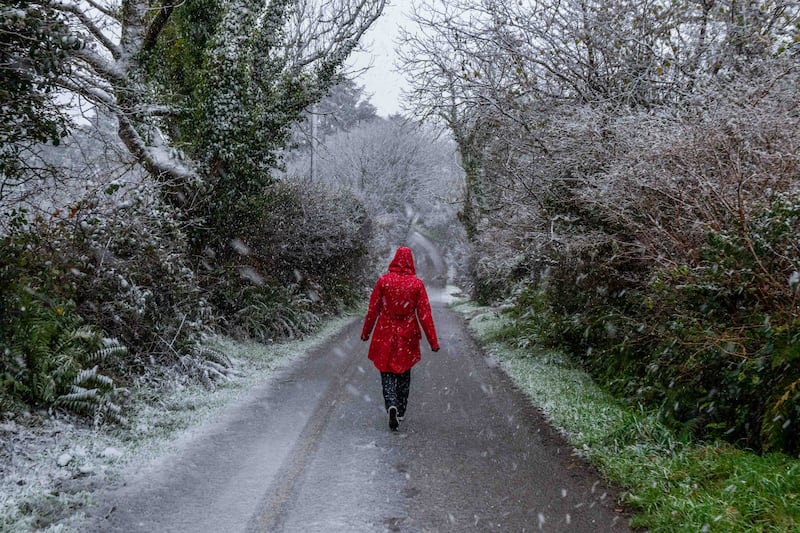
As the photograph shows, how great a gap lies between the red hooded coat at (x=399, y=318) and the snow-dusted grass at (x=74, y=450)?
2480mm

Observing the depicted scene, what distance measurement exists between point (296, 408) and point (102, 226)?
12.6ft

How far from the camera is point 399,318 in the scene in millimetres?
7949

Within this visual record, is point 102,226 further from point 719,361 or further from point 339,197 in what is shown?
point 339,197

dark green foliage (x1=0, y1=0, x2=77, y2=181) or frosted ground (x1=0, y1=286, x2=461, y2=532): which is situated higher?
dark green foliage (x1=0, y1=0, x2=77, y2=181)

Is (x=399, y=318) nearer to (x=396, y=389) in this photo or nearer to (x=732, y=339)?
(x=396, y=389)

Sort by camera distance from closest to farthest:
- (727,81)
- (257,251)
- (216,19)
Result: (727,81) → (216,19) → (257,251)

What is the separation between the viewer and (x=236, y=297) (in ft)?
51.2

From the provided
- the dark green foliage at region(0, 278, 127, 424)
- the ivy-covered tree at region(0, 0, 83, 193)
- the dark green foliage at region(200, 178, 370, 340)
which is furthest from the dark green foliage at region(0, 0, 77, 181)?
the dark green foliage at region(200, 178, 370, 340)

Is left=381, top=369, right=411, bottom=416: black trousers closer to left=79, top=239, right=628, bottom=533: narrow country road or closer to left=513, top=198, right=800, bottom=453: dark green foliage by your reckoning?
left=79, top=239, right=628, bottom=533: narrow country road

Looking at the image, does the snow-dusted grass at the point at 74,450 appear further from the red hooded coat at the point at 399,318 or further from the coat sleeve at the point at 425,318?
the coat sleeve at the point at 425,318

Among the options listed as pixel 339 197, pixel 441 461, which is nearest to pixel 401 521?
pixel 441 461

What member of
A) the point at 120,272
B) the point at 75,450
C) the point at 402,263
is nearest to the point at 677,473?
the point at 402,263

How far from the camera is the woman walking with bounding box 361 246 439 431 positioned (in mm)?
7699

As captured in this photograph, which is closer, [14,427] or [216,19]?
[14,427]
